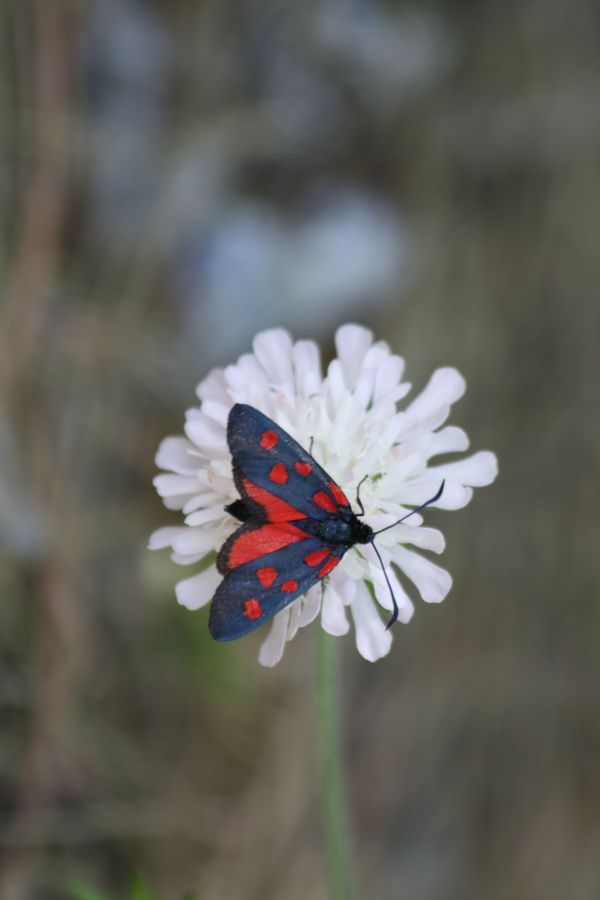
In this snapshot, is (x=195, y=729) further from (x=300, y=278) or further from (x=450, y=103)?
(x=450, y=103)

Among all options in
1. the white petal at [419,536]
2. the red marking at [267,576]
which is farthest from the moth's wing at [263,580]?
the white petal at [419,536]

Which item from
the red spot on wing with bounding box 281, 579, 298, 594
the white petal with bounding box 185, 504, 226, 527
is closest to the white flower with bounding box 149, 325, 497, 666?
the white petal with bounding box 185, 504, 226, 527

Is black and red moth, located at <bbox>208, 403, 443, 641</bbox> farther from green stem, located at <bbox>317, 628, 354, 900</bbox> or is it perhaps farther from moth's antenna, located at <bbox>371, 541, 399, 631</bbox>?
green stem, located at <bbox>317, 628, 354, 900</bbox>

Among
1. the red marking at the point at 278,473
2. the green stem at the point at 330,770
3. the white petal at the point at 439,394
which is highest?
the white petal at the point at 439,394

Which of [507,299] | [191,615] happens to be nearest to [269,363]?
[191,615]

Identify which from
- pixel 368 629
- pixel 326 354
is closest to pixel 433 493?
pixel 368 629

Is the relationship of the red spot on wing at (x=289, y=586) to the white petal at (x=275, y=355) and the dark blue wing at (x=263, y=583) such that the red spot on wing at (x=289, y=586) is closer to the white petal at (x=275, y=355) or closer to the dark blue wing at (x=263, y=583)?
the dark blue wing at (x=263, y=583)
